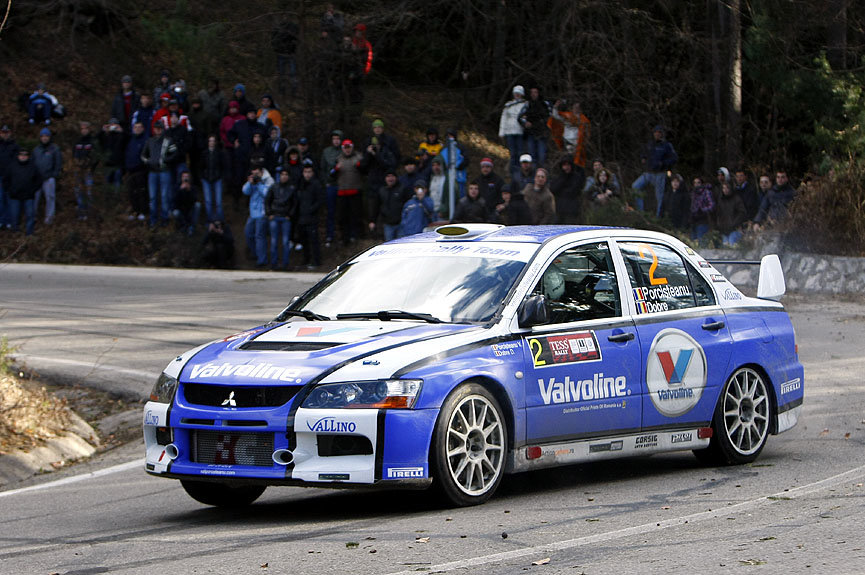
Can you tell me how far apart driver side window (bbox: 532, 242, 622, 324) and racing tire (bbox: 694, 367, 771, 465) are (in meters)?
1.20

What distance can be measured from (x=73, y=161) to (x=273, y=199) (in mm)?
8938

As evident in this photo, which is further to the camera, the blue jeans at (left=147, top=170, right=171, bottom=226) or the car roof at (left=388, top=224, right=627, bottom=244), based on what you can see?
the blue jeans at (left=147, top=170, right=171, bottom=226)

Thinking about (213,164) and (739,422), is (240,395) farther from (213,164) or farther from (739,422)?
(213,164)

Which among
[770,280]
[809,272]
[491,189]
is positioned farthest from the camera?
[491,189]

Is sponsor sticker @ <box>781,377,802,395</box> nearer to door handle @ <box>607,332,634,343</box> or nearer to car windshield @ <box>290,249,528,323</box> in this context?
door handle @ <box>607,332,634,343</box>

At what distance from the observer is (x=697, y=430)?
343 inches

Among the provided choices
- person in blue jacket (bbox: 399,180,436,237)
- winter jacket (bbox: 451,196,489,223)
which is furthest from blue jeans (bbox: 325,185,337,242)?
winter jacket (bbox: 451,196,489,223)

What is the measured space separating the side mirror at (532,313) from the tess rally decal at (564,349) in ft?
0.33

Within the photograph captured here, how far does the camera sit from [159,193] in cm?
2750

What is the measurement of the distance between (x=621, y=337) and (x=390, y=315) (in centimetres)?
147

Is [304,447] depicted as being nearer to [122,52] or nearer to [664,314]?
[664,314]

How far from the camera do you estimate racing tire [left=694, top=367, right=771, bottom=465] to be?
8.86 metres

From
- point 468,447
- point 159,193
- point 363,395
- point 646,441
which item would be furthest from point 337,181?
point 363,395

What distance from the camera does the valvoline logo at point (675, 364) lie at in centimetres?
847
